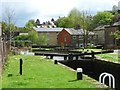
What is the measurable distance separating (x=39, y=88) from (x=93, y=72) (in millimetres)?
24866

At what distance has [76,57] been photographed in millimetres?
41719

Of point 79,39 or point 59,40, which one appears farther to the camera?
point 59,40

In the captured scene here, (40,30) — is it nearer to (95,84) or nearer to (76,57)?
(76,57)

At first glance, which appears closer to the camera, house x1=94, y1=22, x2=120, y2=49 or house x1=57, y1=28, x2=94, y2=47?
house x1=94, y1=22, x2=120, y2=49

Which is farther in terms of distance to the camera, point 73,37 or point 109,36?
point 73,37

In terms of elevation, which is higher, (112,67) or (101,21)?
(101,21)

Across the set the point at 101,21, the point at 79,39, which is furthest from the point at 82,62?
the point at 101,21

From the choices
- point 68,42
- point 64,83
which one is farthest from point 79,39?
point 64,83

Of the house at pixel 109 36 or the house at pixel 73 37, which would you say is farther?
the house at pixel 73 37

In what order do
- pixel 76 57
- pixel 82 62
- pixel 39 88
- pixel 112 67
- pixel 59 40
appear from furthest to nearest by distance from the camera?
pixel 59 40, pixel 76 57, pixel 82 62, pixel 112 67, pixel 39 88

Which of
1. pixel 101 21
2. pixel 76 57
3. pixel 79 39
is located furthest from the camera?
pixel 101 21

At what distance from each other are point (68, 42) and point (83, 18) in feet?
52.6

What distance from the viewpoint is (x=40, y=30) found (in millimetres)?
118938

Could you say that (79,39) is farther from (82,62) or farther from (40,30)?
(82,62)
